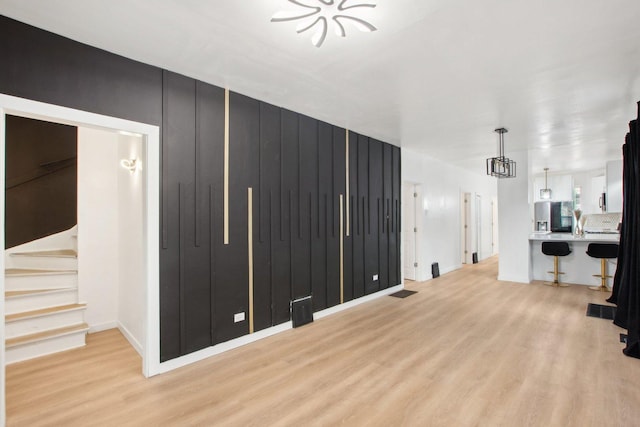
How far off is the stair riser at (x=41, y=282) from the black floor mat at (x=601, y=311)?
7.00 meters

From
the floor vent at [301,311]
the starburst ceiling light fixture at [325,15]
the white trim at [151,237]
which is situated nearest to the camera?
the starburst ceiling light fixture at [325,15]

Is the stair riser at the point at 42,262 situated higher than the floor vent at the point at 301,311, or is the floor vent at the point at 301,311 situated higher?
the stair riser at the point at 42,262

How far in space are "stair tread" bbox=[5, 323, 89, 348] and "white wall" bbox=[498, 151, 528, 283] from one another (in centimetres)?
757

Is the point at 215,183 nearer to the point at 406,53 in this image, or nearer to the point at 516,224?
the point at 406,53

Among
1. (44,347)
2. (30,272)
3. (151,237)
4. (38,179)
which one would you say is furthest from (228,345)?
(38,179)

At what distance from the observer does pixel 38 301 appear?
11.2ft

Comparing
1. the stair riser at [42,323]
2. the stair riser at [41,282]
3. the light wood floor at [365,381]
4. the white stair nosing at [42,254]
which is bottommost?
the light wood floor at [365,381]

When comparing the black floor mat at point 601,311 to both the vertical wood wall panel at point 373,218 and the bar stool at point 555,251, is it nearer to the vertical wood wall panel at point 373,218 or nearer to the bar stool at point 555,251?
the bar stool at point 555,251

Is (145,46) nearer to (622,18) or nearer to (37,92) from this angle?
(37,92)

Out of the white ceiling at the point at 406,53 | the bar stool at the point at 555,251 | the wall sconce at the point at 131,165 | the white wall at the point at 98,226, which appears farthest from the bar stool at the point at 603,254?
the white wall at the point at 98,226

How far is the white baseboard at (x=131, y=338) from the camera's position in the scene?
10.6 ft

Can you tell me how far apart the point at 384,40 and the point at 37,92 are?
8.82 feet

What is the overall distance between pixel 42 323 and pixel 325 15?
4.16m

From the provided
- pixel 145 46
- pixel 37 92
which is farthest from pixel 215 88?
pixel 37 92
